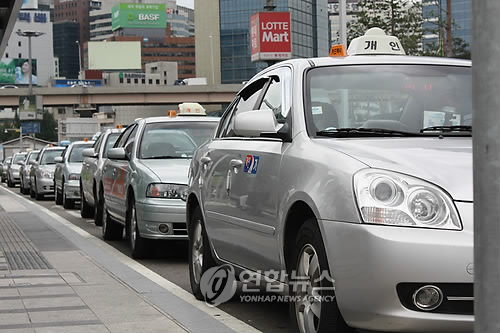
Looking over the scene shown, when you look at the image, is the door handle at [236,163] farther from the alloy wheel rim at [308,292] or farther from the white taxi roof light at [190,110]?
the white taxi roof light at [190,110]

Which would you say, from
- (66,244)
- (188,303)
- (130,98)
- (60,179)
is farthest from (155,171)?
(130,98)

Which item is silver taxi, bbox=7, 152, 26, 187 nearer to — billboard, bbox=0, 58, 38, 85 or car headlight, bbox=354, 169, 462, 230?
car headlight, bbox=354, 169, 462, 230

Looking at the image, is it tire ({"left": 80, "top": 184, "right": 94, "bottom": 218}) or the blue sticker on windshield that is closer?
the blue sticker on windshield

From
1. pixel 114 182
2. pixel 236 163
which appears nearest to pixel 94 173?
pixel 114 182

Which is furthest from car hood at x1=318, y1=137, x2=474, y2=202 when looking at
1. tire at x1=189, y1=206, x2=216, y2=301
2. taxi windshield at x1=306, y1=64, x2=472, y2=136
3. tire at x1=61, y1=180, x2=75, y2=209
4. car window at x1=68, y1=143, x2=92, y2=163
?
car window at x1=68, y1=143, x2=92, y2=163

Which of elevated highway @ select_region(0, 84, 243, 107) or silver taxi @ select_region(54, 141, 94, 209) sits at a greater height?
elevated highway @ select_region(0, 84, 243, 107)

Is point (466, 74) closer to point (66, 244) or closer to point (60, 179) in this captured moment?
point (66, 244)

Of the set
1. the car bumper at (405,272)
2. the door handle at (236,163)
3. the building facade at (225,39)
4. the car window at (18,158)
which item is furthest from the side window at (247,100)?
the building facade at (225,39)

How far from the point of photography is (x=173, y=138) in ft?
38.3

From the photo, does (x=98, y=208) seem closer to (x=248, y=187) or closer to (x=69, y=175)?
(x=69, y=175)

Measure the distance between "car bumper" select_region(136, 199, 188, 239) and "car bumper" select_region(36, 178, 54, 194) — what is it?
16893mm

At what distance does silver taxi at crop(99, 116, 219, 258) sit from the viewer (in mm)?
10047

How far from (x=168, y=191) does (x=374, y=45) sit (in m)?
4.13

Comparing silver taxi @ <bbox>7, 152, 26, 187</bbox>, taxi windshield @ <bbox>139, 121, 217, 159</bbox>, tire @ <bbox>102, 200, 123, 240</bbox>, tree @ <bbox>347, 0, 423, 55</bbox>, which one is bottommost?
silver taxi @ <bbox>7, 152, 26, 187</bbox>
